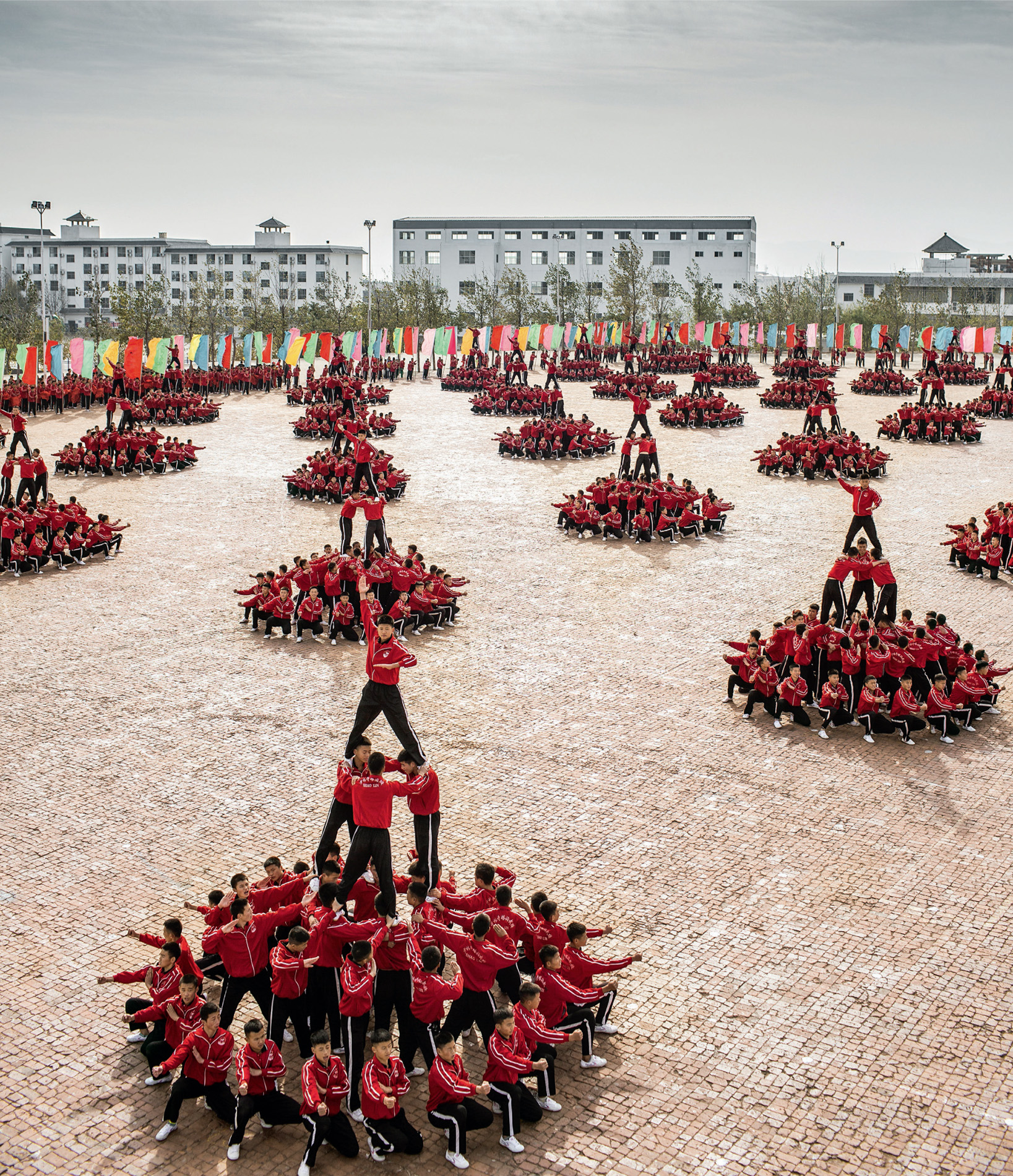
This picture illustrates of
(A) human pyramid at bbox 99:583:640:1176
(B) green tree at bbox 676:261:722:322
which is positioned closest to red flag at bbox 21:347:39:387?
(A) human pyramid at bbox 99:583:640:1176

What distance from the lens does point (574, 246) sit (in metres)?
110

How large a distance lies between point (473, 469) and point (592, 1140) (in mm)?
26843

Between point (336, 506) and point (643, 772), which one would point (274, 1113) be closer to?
point (643, 772)

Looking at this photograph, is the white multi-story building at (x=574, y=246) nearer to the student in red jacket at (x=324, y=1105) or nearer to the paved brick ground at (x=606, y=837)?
the paved brick ground at (x=606, y=837)

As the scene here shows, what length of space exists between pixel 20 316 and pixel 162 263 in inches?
1501

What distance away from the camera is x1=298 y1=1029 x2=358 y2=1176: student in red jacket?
21.2ft

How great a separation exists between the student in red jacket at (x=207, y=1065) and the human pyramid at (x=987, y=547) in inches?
671

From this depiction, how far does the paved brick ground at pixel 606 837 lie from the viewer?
6863 millimetres

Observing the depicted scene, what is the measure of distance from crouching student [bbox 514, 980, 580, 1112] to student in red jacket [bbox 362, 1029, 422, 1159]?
2.79 feet

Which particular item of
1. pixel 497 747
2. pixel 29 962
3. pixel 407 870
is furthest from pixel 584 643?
pixel 29 962

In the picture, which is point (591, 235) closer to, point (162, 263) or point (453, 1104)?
point (162, 263)

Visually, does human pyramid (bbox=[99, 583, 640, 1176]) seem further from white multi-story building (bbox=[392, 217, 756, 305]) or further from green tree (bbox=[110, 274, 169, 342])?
white multi-story building (bbox=[392, 217, 756, 305])

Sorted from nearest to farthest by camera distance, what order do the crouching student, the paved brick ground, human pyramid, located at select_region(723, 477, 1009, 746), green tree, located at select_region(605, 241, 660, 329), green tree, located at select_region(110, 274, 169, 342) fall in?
the paved brick ground
the crouching student
human pyramid, located at select_region(723, 477, 1009, 746)
green tree, located at select_region(110, 274, 169, 342)
green tree, located at select_region(605, 241, 660, 329)

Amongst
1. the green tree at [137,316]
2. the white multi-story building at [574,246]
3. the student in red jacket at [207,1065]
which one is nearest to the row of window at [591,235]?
the white multi-story building at [574,246]
